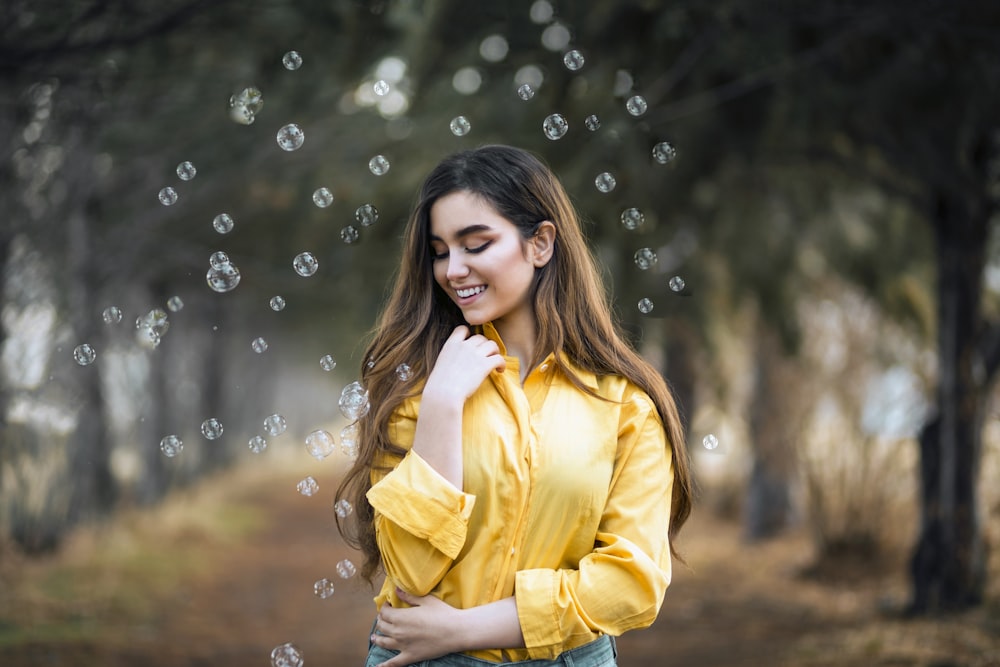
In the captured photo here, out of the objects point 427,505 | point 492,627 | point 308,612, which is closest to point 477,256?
point 427,505

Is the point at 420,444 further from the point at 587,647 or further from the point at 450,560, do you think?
the point at 587,647

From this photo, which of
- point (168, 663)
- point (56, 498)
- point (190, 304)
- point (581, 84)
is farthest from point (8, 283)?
point (190, 304)

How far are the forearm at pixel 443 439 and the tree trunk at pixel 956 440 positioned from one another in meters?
5.60

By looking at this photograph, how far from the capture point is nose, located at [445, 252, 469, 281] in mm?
2254

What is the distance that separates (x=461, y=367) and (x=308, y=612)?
756cm

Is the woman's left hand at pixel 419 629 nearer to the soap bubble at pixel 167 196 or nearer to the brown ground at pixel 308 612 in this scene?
the soap bubble at pixel 167 196

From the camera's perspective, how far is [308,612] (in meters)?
9.20

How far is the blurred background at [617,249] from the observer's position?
16.6 ft

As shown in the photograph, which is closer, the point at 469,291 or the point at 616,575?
the point at 616,575

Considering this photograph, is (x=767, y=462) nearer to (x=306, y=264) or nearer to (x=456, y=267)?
(x=306, y=264)

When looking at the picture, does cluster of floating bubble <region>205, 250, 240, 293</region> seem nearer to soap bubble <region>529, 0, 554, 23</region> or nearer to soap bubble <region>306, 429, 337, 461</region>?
soap bubble <region>306, 429, 337, 461</region>

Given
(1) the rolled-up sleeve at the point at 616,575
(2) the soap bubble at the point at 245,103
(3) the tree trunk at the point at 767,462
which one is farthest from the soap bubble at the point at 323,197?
(3) the tree trunk at the point at 767,462

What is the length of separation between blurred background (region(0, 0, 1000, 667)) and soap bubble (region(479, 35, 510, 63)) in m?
0.02

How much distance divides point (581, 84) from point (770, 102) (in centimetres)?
149
